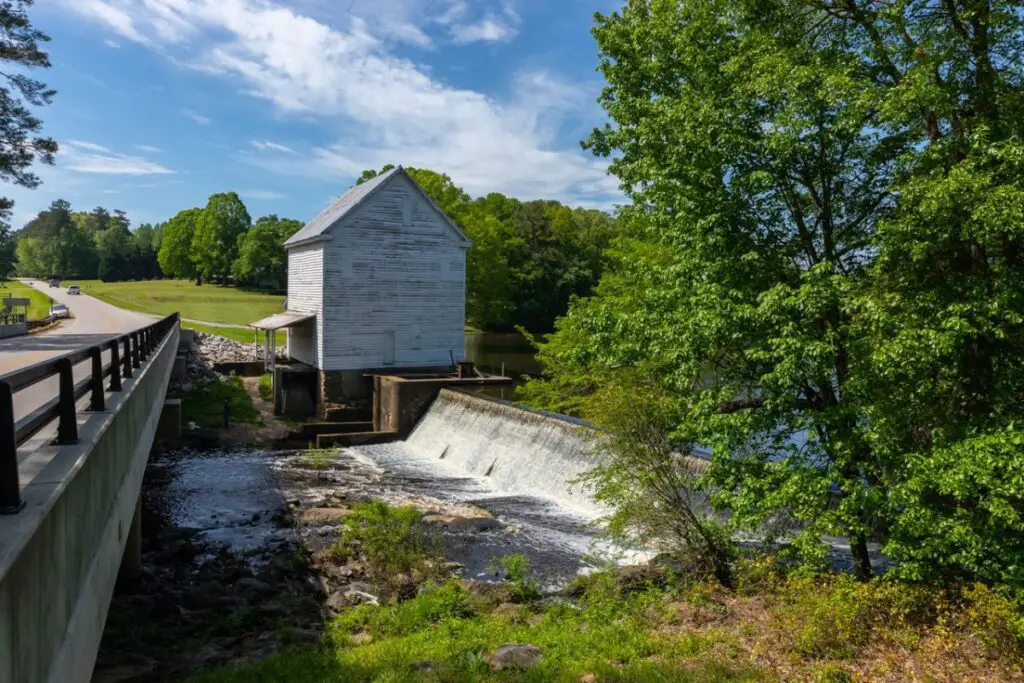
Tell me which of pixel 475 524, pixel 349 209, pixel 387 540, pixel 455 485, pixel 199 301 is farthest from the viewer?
pixel 199 301

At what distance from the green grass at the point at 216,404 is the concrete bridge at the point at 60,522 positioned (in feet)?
70.4

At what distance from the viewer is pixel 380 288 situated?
97.0ft

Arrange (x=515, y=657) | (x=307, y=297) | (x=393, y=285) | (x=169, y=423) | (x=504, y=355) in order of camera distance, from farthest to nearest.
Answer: (x=504, y=355) → (x=307, y=297) → (x=393, y=285) → (x=169, y=423) → (x=515, y=657)

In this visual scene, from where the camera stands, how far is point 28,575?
381 centimetres

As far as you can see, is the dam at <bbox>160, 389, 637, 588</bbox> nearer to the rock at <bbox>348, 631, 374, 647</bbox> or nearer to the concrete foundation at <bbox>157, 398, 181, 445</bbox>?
the concrete foundation at <bbox>157, 398, 181, 445</bbox>

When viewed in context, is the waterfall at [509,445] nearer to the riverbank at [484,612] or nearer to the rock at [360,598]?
the riverbank at [484,612]

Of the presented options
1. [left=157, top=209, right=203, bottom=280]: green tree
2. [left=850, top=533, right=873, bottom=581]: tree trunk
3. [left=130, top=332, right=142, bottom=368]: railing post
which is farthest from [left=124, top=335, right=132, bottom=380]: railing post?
[left=157, top=209, right=203, bottom=280]: green tree

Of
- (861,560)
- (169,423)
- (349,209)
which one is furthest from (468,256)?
(861,560)

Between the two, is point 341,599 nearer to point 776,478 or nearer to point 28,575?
point 776,478

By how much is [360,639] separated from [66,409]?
5.97 metres

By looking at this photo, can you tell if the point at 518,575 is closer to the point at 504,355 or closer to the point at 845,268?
the point at 845,268

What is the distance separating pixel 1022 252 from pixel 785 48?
168 inches

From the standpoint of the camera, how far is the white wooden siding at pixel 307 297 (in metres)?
29.1

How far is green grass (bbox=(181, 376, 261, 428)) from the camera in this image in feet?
94.2
